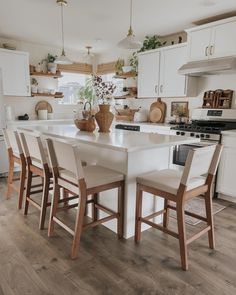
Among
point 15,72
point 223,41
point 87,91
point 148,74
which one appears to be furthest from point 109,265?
point 87,91

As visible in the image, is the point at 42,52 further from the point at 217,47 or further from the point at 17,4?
the point at 217,47

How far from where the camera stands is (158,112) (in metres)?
4.83

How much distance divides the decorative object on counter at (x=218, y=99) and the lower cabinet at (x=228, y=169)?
87 cm

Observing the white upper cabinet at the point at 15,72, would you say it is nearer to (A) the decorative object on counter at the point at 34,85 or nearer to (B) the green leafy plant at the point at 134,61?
(A) the decorative object on counter at the point at 34,85

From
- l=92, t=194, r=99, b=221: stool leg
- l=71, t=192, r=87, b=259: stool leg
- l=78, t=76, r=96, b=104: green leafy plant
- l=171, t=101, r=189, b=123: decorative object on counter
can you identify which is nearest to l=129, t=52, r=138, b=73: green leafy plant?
l=171, t=101, r=189, b=123: decorative object on counter

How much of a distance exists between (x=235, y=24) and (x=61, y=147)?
2902 mm

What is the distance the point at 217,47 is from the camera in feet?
11.4

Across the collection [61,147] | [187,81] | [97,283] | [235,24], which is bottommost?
[97,283]

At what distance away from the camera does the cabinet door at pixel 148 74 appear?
4445 mm

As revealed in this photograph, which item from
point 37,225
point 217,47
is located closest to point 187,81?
point 217,47

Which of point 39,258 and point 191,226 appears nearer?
point 39,258

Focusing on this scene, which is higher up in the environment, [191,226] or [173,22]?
[173,22]

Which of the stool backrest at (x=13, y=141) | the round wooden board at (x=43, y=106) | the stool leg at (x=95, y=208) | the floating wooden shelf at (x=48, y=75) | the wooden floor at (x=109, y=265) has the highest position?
the floating wooden shelf at (x=48, y=75)

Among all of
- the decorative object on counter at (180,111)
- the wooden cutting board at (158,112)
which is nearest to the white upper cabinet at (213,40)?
the decorative object on counter at (180,111)
